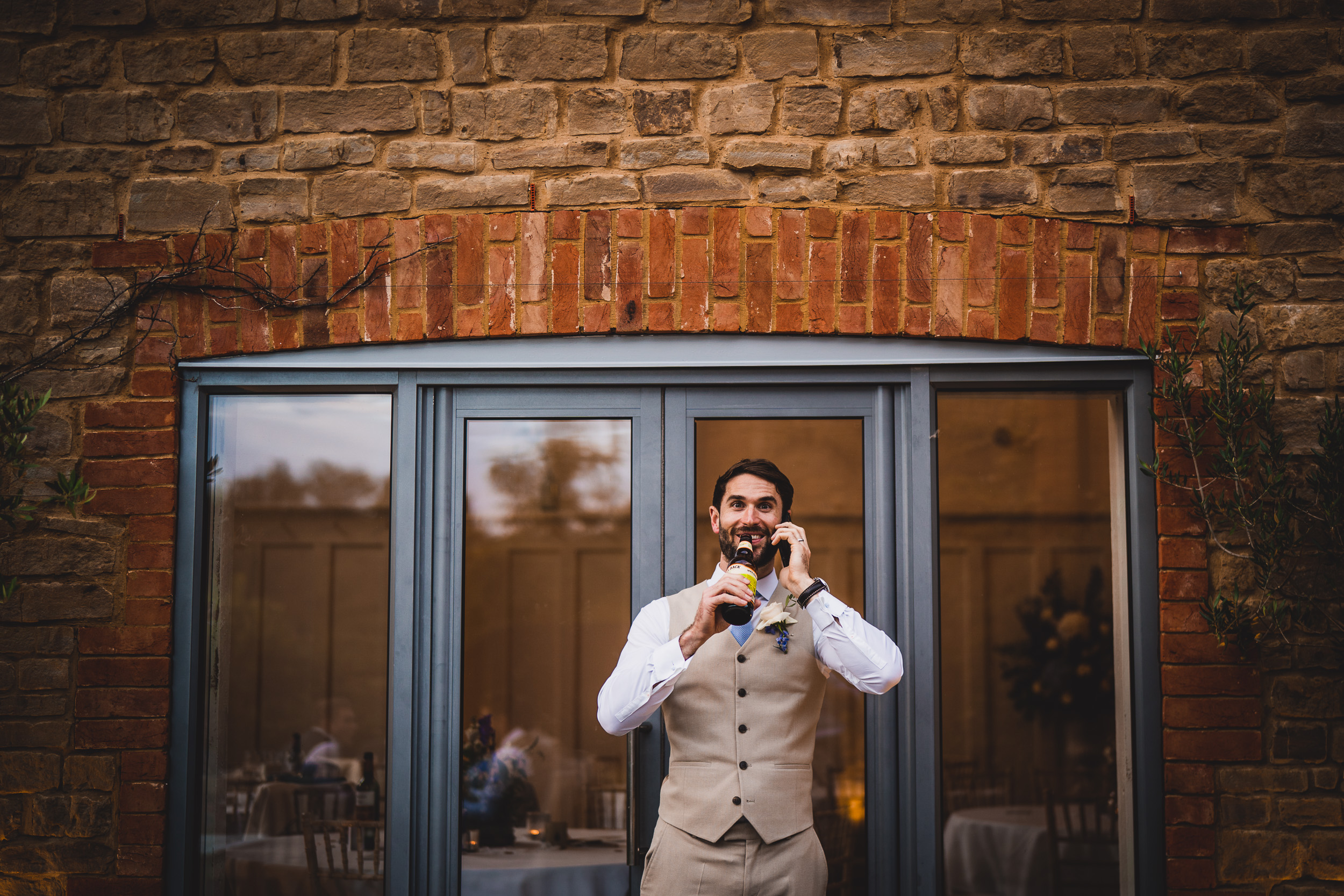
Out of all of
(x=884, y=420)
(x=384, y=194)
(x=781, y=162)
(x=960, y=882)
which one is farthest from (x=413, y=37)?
(x=960, y=882)

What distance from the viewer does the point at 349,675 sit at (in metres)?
4.89

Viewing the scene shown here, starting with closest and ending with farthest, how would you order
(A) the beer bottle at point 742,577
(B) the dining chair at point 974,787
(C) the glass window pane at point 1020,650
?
(A) the beer bottle at point 742,577
(C) the glass window pane at point 1020,650
(B) the dining chair at point 974,787

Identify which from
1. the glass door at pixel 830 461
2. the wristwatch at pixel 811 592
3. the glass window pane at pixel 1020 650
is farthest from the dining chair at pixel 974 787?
the wristwatch at pixel 811 592

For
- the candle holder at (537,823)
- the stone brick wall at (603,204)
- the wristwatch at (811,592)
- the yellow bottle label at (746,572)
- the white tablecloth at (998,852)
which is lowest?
the white tablecloth at (998,852)

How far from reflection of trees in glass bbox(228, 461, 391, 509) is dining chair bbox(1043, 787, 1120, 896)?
2528mm

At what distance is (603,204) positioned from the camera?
9.70 ft

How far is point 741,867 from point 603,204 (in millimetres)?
1906

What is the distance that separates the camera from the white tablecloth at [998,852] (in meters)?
3.93

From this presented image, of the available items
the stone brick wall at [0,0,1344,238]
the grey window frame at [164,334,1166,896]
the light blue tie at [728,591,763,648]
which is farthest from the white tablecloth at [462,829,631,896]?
the stone brick wall at [0,0,1344,238]

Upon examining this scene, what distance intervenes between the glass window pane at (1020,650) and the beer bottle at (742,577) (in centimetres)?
174

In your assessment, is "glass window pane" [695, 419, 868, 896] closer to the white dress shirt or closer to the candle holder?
the white dress shirt

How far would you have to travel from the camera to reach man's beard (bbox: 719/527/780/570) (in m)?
2.69

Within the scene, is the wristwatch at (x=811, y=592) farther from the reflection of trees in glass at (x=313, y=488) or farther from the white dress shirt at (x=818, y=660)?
the reflection of trees in glass at (x=313, y=488)

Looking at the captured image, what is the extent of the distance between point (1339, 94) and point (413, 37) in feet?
9.12
